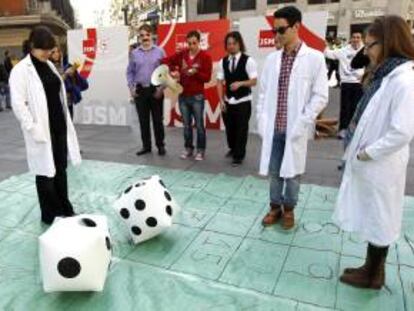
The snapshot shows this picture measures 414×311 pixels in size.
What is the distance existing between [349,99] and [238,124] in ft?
7.85

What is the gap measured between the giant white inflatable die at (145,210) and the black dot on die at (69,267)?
76 cm

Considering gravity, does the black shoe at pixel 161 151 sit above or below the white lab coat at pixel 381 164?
below

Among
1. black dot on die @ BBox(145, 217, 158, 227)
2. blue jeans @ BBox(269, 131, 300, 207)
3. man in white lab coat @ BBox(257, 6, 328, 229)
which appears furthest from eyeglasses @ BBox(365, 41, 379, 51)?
black dot on die @ BBox(145, 217, 158, 227)

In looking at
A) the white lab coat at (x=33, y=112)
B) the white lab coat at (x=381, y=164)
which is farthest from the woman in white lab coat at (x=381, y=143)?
the white lab coat at (x=33, y=112)

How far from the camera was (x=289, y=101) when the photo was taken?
309 centimetres

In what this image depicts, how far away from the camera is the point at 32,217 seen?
12.4 feet

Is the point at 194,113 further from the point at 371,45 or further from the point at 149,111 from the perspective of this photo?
the point at 371,45

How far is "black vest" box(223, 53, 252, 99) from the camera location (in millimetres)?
5000

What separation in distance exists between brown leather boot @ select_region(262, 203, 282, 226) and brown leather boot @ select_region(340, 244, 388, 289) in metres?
0.94

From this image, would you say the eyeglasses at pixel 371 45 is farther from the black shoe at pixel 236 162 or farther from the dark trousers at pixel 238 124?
the black shoe at pixel 236 162

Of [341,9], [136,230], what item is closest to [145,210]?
[136,230]

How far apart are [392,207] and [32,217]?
3109 mm

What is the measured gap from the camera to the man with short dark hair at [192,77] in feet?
17.1

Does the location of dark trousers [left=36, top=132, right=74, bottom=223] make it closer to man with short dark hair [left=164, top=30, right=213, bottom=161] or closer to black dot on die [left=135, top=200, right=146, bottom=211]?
black dot on die [left=135, top=200, right=146, bottom=211]
